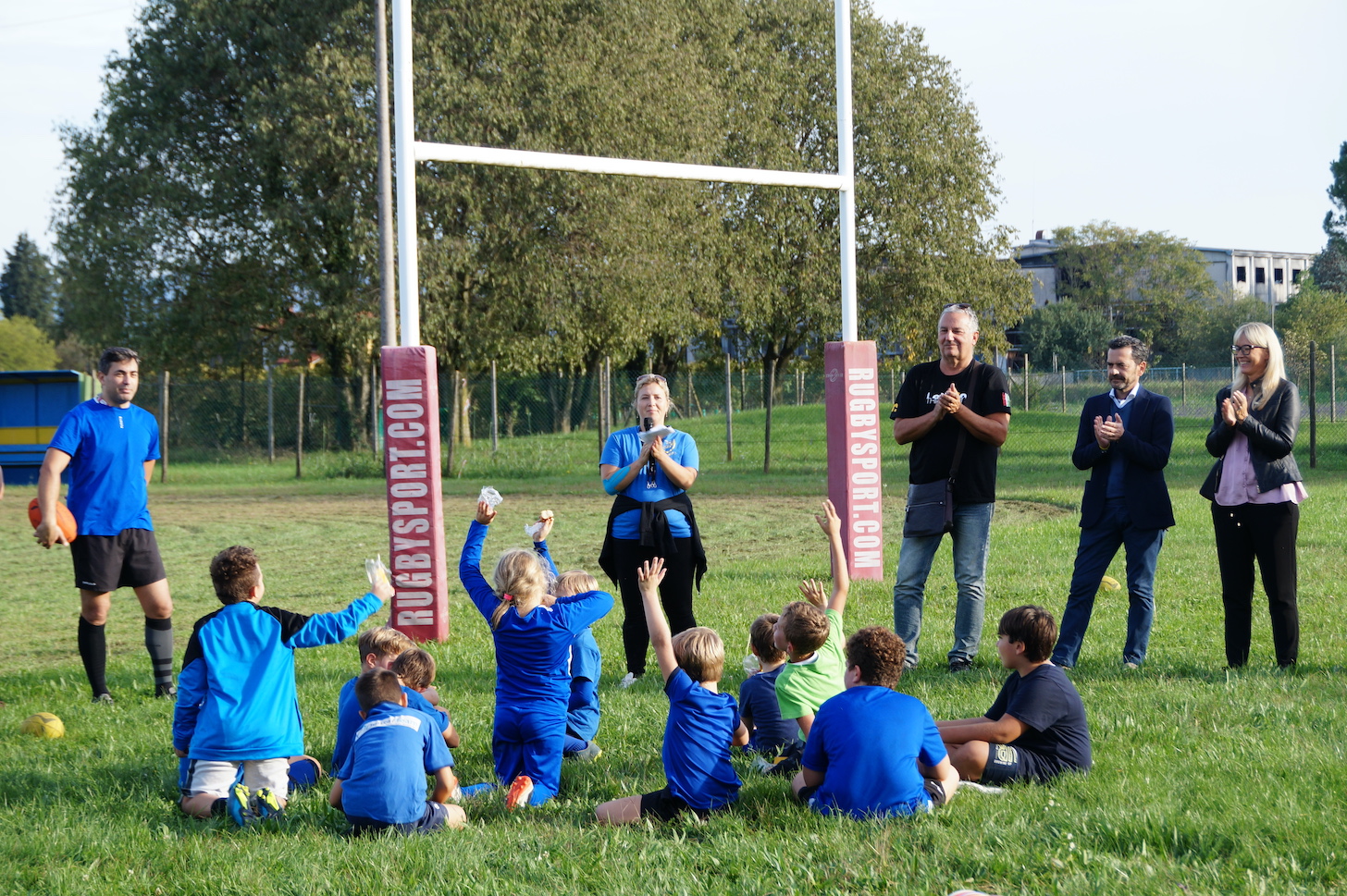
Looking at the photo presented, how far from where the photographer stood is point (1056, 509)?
630 inches

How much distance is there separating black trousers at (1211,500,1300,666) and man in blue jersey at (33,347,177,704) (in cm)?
599

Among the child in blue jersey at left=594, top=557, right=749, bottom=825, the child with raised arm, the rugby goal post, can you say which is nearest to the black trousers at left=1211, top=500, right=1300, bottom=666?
the child with raised arm

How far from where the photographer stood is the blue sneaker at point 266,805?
459 centimetres

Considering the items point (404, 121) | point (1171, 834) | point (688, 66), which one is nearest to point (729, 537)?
point (404, 121)

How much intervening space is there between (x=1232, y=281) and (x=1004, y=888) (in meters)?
98.0

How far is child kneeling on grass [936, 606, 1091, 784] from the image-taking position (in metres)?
4.62

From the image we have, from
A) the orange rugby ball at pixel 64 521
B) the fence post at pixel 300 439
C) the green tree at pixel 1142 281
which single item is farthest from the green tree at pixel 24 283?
the orange rugby ball at pixel 64 521

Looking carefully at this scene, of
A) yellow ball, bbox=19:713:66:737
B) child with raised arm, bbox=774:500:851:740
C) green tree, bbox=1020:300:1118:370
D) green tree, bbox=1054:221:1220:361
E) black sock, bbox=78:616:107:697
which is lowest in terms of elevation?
yellow ball, bbox=19:713:66:737

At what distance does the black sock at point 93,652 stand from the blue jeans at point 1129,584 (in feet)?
18.0

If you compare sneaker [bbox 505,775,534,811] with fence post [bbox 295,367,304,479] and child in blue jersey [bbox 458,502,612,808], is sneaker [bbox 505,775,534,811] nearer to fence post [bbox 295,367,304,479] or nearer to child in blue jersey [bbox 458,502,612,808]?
child in blue jersey [bbox 458,502,612,808]

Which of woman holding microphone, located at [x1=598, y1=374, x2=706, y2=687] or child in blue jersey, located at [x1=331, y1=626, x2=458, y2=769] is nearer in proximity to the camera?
child in blue jersey, located at [x1=331, y1=626, x2=458, y2=769]

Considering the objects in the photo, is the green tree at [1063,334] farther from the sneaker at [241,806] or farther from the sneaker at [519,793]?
the sneaker at [241,806]

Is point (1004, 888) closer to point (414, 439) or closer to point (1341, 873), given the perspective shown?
point (1341, 873)

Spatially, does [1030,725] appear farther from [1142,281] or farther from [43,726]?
[1142,281]
